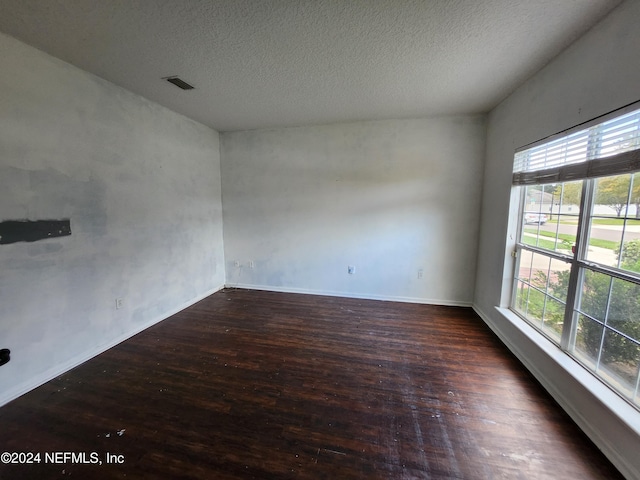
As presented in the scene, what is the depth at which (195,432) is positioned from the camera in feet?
5.14

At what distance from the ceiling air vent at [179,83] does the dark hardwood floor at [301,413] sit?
260cm

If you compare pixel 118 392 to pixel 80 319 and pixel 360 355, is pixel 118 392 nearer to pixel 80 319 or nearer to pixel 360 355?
pixel 80 319

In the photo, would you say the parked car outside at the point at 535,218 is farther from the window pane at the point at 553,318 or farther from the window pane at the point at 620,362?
the window pane at the point at 620,362

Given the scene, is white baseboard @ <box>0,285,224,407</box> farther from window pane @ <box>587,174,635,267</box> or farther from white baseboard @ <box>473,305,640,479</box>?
window pane @ <box>587,174,635,267</box>

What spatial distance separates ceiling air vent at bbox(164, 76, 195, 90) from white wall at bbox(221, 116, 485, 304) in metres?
1.47

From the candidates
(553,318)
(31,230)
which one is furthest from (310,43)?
(553,318)

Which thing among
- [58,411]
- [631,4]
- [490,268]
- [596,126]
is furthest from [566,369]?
[58,411]

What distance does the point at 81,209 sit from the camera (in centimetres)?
221

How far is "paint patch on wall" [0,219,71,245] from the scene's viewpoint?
5.83 ft

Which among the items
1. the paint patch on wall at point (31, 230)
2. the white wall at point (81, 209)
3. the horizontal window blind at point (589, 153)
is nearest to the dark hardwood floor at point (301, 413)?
the white wall at point (81, 209)

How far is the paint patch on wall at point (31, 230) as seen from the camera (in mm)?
1778

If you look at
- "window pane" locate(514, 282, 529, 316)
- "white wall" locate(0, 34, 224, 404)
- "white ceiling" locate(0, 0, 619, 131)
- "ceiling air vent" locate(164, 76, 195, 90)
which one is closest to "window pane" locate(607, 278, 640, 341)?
"window pane" locate(514, 282, 529, 316)

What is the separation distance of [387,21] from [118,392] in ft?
10.7


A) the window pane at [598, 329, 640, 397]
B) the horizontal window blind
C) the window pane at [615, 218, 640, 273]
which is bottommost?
the window pane at [598, 329, 640, 397]
